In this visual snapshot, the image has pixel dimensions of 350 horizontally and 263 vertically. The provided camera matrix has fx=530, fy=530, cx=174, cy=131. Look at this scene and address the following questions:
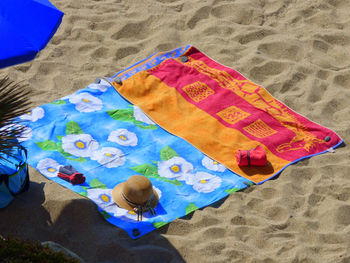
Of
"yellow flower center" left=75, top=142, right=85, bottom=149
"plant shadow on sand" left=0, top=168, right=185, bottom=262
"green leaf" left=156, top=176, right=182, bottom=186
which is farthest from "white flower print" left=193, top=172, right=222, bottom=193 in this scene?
"yellow flower center" left=75, top=142, right=85, bottom=149

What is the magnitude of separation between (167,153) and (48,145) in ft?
3.10

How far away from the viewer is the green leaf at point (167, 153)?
4.22 m

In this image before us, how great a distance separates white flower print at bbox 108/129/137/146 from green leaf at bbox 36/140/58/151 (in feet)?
1.47

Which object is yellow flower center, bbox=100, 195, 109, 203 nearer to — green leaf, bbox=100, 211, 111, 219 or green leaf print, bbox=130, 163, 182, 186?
green leaf, bbox=100, 211, 111, 219

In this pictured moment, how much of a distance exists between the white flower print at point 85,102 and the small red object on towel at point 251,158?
1356 mm

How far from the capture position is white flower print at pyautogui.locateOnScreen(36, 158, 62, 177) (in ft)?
12.8

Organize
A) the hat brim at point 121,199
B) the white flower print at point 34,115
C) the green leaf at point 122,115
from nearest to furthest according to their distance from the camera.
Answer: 1. the hat brim at point 121,199
2. the white flower print at point 34,115
3. the green leaf at point 122,115

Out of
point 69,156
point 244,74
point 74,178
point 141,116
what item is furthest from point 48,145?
point 244,74

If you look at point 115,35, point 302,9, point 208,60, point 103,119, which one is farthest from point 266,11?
point 103,119

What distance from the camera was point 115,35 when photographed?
5.60 meters

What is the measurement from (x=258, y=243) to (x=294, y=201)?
20.8 inches

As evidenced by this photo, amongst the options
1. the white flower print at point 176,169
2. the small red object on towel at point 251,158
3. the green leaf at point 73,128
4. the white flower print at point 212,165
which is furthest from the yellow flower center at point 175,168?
the green leaf at point 73,128

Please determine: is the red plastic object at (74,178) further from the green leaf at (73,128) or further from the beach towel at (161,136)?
the green leaf at (73,128)

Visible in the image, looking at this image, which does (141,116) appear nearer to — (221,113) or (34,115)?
(221,113)
